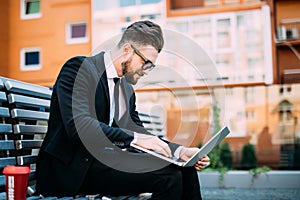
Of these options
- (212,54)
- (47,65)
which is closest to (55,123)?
(47,65)

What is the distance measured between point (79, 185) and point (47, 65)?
3.35m

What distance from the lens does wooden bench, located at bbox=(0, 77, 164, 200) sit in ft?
4.56

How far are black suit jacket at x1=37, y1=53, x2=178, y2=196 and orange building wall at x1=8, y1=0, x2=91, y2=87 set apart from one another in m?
3.01

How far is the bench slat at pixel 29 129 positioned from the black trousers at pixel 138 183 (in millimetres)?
290

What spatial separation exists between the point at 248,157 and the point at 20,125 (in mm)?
3348

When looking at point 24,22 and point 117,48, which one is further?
point 24,22

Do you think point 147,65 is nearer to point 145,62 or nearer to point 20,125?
point 145,62

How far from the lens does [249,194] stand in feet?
11.2

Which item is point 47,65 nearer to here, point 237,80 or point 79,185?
point 237,80

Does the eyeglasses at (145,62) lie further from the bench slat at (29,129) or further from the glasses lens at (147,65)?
the bench slat at (29,129)

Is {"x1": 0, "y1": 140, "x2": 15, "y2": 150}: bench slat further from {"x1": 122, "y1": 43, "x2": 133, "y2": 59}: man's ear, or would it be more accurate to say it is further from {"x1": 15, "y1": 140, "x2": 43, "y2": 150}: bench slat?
{"x1": 122, "y1": 43, "x2": 133, "y2": 59}: man's ear

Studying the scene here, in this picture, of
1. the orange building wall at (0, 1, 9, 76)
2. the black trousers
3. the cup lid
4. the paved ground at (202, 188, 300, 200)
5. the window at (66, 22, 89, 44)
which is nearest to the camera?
the cup lid

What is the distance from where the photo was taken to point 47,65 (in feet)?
14.7

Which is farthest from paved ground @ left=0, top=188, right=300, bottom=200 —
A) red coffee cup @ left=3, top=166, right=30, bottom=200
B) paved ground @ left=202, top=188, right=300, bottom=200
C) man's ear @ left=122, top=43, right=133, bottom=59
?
red coffee cup @ left=3, top=166, right=30, bottom=200
